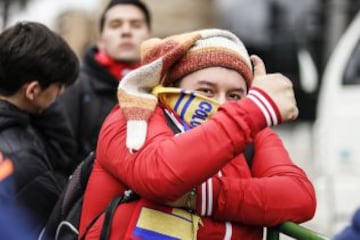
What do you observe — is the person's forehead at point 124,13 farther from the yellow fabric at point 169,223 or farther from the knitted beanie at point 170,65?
the yellow fabric at point 169,223

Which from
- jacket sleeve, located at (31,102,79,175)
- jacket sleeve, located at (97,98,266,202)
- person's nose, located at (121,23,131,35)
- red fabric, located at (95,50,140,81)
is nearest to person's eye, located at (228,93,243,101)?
jacket sleeve, located at (97,98,266,202)

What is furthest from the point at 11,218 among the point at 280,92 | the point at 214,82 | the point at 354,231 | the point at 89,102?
the point at 89,102

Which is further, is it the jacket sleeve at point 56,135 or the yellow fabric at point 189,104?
the jacket sleeve at point 56,135

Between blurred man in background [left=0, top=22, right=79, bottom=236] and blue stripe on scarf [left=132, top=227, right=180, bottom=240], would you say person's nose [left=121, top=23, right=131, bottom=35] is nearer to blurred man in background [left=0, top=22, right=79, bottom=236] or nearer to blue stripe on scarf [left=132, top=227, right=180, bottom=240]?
blurred man in background [left=0, top=22, right=79, bottom=236]

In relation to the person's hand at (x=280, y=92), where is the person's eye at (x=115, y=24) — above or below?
below

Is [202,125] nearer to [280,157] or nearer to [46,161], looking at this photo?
[280,157]

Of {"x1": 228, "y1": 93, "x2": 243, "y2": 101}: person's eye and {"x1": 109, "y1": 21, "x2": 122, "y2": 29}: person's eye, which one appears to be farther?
{"x1": 109, "y1": 21, "x2": 122, "y2": 29}: person's eye

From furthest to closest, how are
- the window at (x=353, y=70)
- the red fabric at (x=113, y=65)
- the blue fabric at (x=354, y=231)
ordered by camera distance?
the window at (x=353, y=70) → the red fabric at (x=113, y=65) → the blue fabric at (x=354, y=231)

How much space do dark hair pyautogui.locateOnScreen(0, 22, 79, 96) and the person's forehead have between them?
5.35 ft

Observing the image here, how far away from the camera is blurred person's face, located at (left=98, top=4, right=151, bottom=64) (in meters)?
4.54

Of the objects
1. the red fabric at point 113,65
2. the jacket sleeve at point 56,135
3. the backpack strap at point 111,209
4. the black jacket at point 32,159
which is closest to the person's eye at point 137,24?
the red fabric at point 113,65

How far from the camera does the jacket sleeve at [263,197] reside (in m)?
2.44

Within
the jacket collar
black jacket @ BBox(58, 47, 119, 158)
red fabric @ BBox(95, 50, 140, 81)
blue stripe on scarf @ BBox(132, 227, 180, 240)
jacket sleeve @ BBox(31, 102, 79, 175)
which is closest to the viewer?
blue stripe on scarf @ BBox(132, 227, 180, 240)

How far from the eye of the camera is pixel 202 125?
7.66ft
